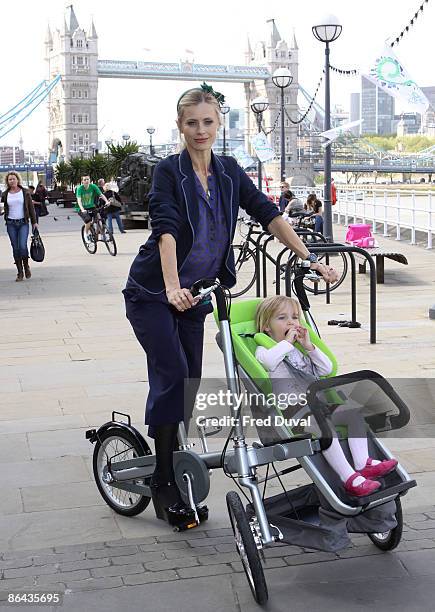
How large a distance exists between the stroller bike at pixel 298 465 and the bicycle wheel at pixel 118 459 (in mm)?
350

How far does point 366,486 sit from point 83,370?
445 centimetres

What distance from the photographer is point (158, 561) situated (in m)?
3.99

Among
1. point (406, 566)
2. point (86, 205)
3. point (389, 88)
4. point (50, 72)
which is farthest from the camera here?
point (50, 72)

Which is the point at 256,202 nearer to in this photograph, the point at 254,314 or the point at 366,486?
the point at 254,314

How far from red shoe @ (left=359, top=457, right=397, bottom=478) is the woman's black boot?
850 mm

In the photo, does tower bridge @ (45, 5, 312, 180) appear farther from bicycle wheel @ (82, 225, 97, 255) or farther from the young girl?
the young girl

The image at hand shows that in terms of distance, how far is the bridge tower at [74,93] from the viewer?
162 metres

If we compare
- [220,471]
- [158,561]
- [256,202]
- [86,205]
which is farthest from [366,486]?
[86,205]

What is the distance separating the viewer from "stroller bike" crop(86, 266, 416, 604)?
3.59 meters

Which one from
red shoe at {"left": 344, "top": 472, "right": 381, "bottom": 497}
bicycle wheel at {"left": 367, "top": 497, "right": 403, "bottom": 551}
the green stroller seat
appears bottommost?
bicycle wheel at {"left": 367, "top": 497, "right": 403, "bottom": 551}

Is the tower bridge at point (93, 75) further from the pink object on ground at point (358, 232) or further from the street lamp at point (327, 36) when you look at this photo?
the pink object on ground at point (358, 232)

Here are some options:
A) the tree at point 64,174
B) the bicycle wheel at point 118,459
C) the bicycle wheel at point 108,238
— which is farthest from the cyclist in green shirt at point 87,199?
the tree at point 64,174

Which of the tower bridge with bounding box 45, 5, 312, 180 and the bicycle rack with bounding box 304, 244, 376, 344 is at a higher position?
the tower bridge with bounding box 45, 5, 312, 180

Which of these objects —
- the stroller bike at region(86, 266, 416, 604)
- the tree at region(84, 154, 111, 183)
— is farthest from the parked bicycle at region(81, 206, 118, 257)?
the tree at region(84, 154, 111, 183)
